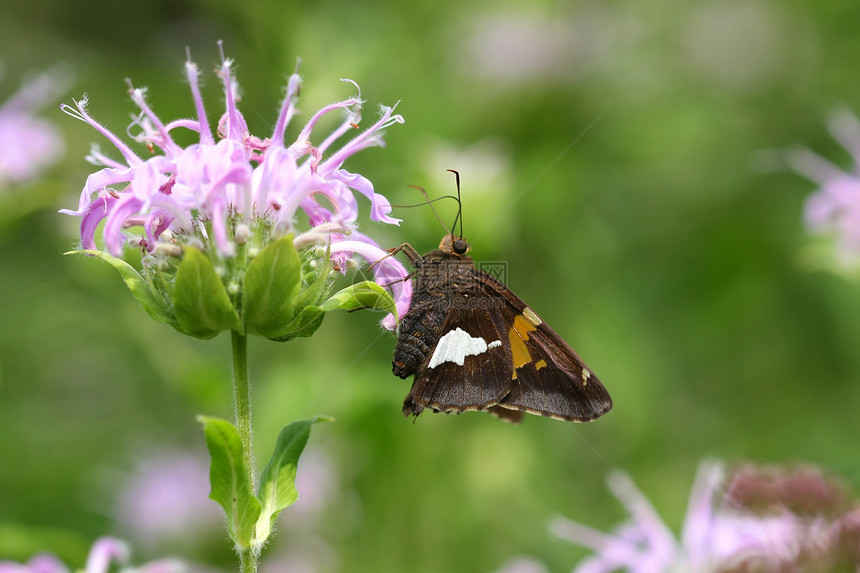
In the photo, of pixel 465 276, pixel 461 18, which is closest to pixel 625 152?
pixel 461 18

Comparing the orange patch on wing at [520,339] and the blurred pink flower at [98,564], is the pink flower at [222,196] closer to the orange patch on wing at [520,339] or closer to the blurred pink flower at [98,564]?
the orange patch on wing at [520,339]

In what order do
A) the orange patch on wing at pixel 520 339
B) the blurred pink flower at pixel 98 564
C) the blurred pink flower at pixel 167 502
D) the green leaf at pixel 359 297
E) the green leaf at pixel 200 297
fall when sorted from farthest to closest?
the blurred pink flower at pixel 167 502 < the orange patch on wing at pixel 520 339 < the blurred pink flower at pixel 98 564 < the green leaf at pixel 359 297 < the green leaf at pixel 200 297

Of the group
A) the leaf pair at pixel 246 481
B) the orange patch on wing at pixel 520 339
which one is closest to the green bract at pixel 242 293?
the leaf pair at pixel 246 481

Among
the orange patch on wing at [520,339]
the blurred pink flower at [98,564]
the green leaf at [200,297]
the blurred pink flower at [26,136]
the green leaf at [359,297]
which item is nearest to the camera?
the green leaf at [200,297]

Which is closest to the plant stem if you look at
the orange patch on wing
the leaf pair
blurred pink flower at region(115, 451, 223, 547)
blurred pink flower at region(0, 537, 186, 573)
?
the leaf pair

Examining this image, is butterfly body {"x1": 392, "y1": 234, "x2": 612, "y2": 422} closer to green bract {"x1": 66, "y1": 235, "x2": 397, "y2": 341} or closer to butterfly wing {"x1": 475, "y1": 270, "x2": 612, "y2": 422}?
butterfly wing {"x1": 475, "y1": 270, "x2": 612, "y2": 422}
